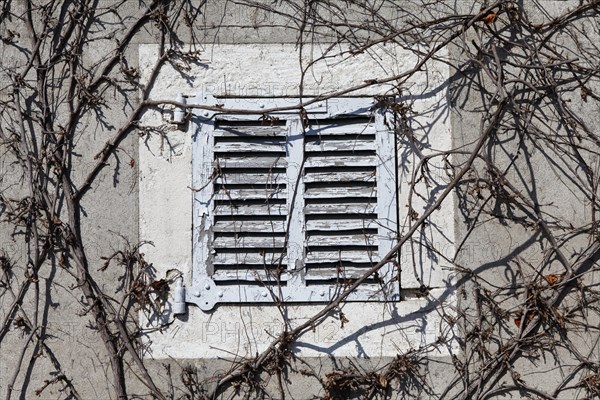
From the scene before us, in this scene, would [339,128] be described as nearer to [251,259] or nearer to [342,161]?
[342,161]

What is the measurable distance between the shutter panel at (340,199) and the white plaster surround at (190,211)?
0.19 metres

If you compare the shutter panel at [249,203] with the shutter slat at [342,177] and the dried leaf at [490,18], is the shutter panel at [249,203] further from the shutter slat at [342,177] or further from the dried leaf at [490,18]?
the dried leaf at [490,18]

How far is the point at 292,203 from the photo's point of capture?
4.92 m

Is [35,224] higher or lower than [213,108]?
lower

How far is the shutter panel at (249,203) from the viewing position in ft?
16.0

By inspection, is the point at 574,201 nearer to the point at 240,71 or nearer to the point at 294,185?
the point at 294,185

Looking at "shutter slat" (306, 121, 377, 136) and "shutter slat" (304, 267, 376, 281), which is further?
"shutter slat" (306, 121, 377, 136)

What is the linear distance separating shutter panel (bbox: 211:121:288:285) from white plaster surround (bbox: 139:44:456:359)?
17 centimetres

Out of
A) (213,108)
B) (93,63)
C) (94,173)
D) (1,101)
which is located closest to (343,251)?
(213,108)

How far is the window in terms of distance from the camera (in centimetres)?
485

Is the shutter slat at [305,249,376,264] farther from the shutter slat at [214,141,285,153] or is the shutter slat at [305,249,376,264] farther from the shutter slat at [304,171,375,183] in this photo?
the shutter slat at [214,141,285,153]

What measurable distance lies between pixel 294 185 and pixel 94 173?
3.85 ft

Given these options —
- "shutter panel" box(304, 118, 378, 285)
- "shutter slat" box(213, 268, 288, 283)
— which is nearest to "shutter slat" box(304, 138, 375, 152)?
"shutter panel" box(304, 118, 378, 285)

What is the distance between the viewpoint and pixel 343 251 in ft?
16.0
